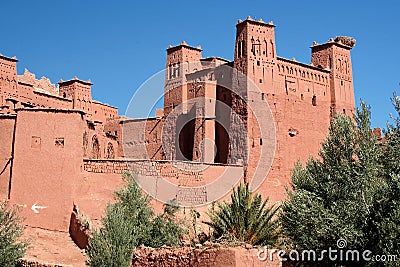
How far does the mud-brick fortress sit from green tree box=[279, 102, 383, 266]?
370 inches

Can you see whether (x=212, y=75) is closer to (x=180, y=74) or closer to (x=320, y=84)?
(x=180, y=74)

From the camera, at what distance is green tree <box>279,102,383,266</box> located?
11219mm

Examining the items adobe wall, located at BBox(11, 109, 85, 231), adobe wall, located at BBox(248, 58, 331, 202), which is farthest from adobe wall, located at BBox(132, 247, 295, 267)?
adobe wall, located at BBox(248, 58, 331, 202)

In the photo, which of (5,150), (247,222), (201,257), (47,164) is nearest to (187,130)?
(47,164)

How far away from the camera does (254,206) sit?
14516 mm

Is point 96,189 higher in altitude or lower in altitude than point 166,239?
Answer: higher

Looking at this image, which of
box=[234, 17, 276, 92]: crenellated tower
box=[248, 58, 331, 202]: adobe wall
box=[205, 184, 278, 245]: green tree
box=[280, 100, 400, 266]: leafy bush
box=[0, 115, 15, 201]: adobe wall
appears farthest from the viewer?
box=[234, 17, 276, 92]: crenellated tower

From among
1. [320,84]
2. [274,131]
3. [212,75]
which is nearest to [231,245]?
[274,131]

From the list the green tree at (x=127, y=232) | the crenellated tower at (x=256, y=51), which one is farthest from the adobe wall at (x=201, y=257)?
the crenellated tower at (x=256, y=51)

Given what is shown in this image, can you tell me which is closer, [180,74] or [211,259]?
[211,259]

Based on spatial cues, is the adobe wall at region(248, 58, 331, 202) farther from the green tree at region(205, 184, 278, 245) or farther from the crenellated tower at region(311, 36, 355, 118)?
the green tree at region(205, 184, 278, 245)

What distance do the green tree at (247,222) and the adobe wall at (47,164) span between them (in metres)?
7.34

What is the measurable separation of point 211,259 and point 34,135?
477 inches

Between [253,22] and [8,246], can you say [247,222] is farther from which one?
[253,22]
